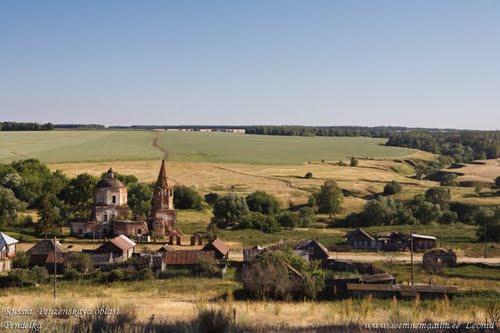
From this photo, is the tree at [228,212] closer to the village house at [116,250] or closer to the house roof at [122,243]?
the house roof at [122,243]

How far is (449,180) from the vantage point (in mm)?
84188

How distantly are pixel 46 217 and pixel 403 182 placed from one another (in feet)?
179

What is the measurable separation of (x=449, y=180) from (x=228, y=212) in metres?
43.0

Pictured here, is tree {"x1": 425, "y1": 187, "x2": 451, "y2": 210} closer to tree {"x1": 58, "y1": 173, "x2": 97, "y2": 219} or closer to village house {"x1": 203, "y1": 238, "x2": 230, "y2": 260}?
village house {"x1": 203, "y1": 238, "x2": 230, "y2": 260}

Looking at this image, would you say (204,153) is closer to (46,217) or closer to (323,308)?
(46,217)

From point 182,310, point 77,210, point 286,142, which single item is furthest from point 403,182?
point 286,142

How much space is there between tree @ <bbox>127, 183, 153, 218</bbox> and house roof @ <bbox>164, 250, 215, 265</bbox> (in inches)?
677

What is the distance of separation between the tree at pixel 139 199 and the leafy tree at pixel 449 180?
44825 mm

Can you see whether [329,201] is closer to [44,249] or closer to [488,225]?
[488,225]

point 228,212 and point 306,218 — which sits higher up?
point 228,212

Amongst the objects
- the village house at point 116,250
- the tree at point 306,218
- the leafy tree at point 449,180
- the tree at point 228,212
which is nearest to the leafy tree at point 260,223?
the tree at point 228,212

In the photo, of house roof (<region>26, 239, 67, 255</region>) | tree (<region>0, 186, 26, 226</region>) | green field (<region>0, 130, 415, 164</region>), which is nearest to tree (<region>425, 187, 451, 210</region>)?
house roof (<region>26, 239, 67, 255</region>)

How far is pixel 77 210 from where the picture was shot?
173ft

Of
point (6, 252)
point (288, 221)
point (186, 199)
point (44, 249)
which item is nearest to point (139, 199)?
point (186, 199)
